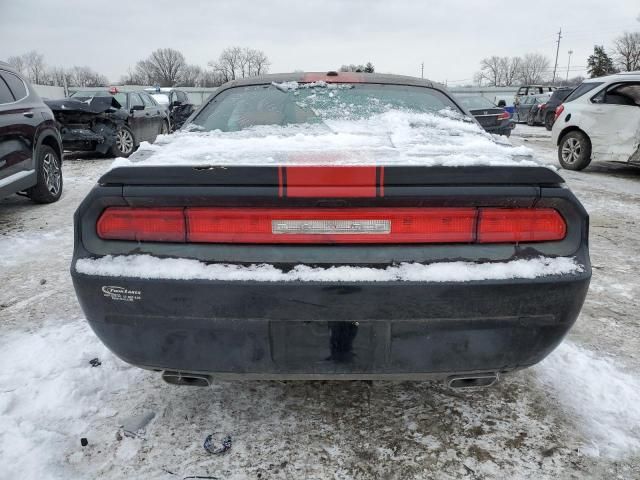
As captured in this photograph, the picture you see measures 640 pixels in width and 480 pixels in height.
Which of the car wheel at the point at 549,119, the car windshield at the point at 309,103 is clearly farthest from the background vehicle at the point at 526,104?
the car windshield at the point at 309,103

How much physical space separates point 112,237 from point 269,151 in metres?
0.70

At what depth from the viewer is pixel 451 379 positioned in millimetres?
1865

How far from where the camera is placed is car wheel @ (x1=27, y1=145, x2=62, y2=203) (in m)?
6.13

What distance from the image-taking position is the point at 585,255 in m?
1.80

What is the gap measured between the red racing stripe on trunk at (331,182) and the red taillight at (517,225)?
0.42 m

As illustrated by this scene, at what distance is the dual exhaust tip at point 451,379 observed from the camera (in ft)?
6.12

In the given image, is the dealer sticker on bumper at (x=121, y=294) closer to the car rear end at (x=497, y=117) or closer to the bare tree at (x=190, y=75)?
the car rear end at (x=497, y=117)

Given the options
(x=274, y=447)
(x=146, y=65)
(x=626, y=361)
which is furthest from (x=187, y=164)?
(x=146, y=65)

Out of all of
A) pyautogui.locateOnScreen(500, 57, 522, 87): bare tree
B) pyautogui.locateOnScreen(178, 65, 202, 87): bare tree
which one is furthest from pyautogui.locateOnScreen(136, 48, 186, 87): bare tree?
pyautogui.locateOnScreen(500, 57, 522, 87): bare tree

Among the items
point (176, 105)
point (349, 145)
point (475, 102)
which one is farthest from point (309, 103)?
point (176, 105)

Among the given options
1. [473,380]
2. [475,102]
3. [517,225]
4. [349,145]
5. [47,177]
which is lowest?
[473,380]

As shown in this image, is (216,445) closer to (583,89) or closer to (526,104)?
(583,89)

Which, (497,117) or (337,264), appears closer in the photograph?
(337,264)

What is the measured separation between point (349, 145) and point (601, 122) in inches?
314
